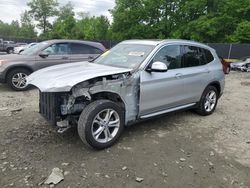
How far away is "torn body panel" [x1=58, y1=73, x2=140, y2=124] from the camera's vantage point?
414 cm

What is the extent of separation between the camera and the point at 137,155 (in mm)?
4281

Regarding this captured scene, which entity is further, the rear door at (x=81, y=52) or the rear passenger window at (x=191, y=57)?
the rear door at (x=81, y=52)

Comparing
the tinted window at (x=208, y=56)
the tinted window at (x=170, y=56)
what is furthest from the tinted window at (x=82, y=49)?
the tinted window at (x=170, y=56)

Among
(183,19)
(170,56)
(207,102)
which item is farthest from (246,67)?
(183,19)

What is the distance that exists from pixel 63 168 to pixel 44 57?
5898 mm

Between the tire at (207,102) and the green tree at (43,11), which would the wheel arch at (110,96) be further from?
the green tree at (43,11)

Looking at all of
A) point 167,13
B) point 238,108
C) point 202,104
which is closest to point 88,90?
point 202,104

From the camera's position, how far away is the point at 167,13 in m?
42.8

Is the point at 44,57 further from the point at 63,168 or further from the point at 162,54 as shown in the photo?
the point at 63,168

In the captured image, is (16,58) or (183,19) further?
(183,19)

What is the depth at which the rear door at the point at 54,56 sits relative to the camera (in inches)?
352

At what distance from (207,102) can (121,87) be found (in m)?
2.76

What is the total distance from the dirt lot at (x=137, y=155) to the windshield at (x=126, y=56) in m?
1.25

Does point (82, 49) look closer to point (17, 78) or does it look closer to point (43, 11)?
point (17, 78)
